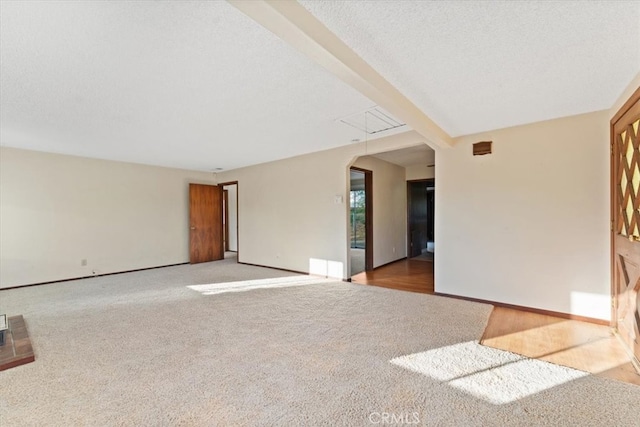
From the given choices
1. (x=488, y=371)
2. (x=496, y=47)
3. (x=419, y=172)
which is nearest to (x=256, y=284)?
(x=488, y=371)

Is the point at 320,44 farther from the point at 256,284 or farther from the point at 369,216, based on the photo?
the point at 369,216

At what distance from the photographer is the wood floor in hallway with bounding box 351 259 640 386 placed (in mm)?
2186

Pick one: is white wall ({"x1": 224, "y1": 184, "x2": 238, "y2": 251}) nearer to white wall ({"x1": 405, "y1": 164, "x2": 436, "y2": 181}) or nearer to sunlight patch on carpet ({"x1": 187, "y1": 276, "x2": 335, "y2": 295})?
sunlight patch on carpet ({"x1": 187, "y1": 276, "x2": 335, "y2": 295})

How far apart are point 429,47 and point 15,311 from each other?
17.4 feet

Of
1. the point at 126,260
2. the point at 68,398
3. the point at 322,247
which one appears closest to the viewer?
the point at 68,398

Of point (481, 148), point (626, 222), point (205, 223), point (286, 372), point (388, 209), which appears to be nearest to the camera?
point (286, 372)

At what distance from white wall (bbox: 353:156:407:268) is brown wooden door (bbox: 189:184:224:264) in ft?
13.2

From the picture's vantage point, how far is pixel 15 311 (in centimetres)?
342

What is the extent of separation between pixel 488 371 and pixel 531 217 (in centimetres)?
Answer: 214

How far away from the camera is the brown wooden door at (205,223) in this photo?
22.4 feet

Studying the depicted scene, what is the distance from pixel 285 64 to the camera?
2139 mm

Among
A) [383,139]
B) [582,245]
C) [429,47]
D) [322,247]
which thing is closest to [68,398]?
[429,47]

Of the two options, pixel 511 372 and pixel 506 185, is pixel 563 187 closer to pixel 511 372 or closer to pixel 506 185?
pixel 506 185

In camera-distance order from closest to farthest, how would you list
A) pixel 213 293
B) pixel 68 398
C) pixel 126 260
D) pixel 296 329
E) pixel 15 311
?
pixel 68 398
pixel 296 329
pixel 15 311
pixel 213 293
pixel 126 260
